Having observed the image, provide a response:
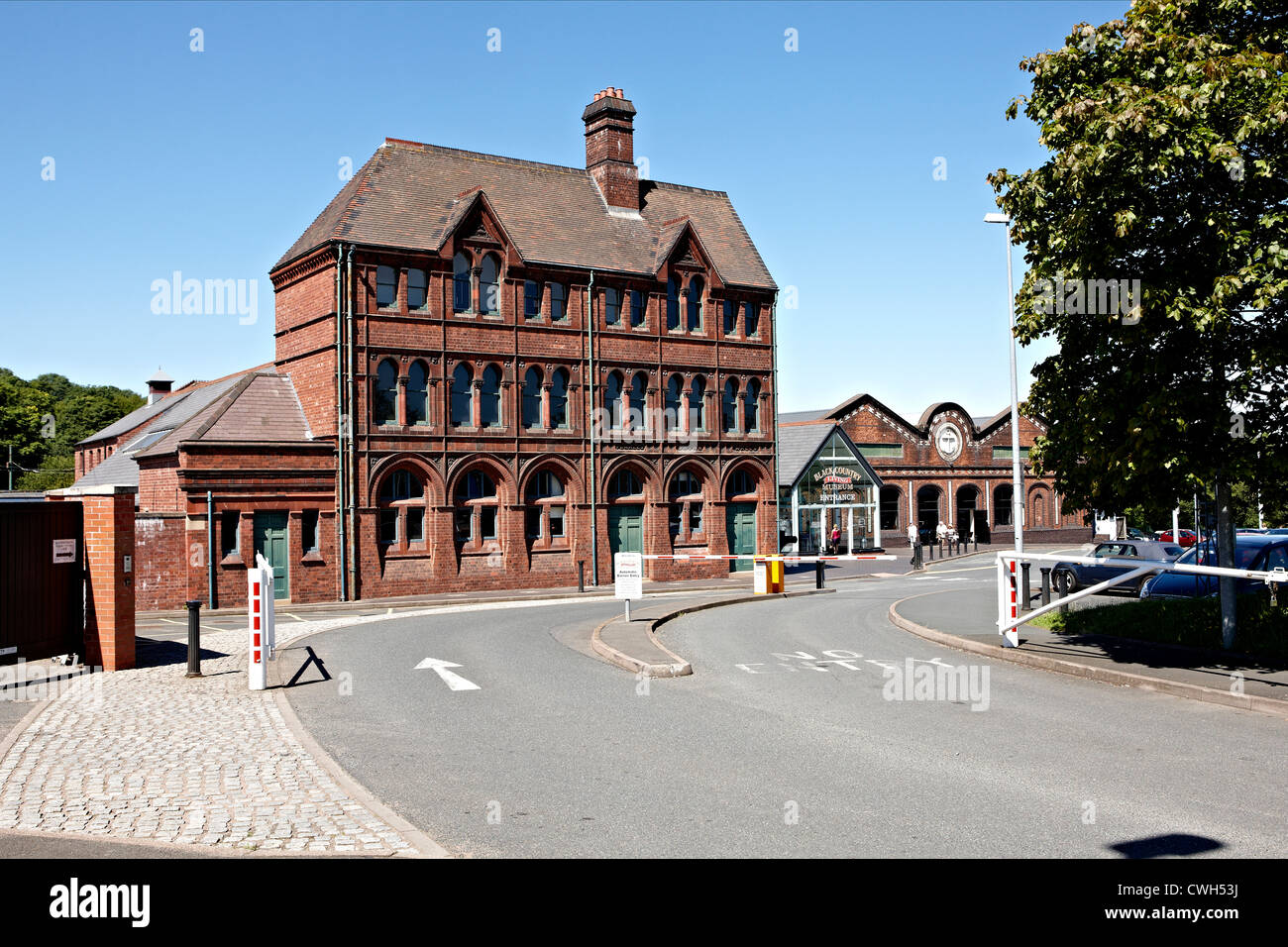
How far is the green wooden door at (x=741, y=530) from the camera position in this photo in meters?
42.9

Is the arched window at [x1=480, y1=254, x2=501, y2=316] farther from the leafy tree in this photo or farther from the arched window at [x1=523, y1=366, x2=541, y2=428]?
the leafy tree

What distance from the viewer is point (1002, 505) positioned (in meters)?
69.8

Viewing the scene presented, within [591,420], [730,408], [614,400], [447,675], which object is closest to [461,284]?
[591,420]

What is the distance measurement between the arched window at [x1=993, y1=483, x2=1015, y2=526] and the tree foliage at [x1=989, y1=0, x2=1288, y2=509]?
180 feet

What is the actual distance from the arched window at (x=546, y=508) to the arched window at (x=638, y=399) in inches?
141

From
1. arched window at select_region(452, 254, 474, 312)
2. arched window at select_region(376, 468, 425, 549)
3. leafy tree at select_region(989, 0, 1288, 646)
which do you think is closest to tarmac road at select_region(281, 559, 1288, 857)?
leafy tree at select_region(989, 0, 1288, 646)

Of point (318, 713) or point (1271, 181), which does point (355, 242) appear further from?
point (1271, 181)

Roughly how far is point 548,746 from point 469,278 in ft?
91.1

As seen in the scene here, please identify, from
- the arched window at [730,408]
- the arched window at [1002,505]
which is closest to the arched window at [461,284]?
the arched window at [730,408]

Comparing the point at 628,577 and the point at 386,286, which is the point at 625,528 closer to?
the point at 386,286

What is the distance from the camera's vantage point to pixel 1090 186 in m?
14.1

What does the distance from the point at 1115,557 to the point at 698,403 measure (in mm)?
17239

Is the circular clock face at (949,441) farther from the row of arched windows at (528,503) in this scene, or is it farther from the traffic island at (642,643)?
the traffic island at (642,643)
